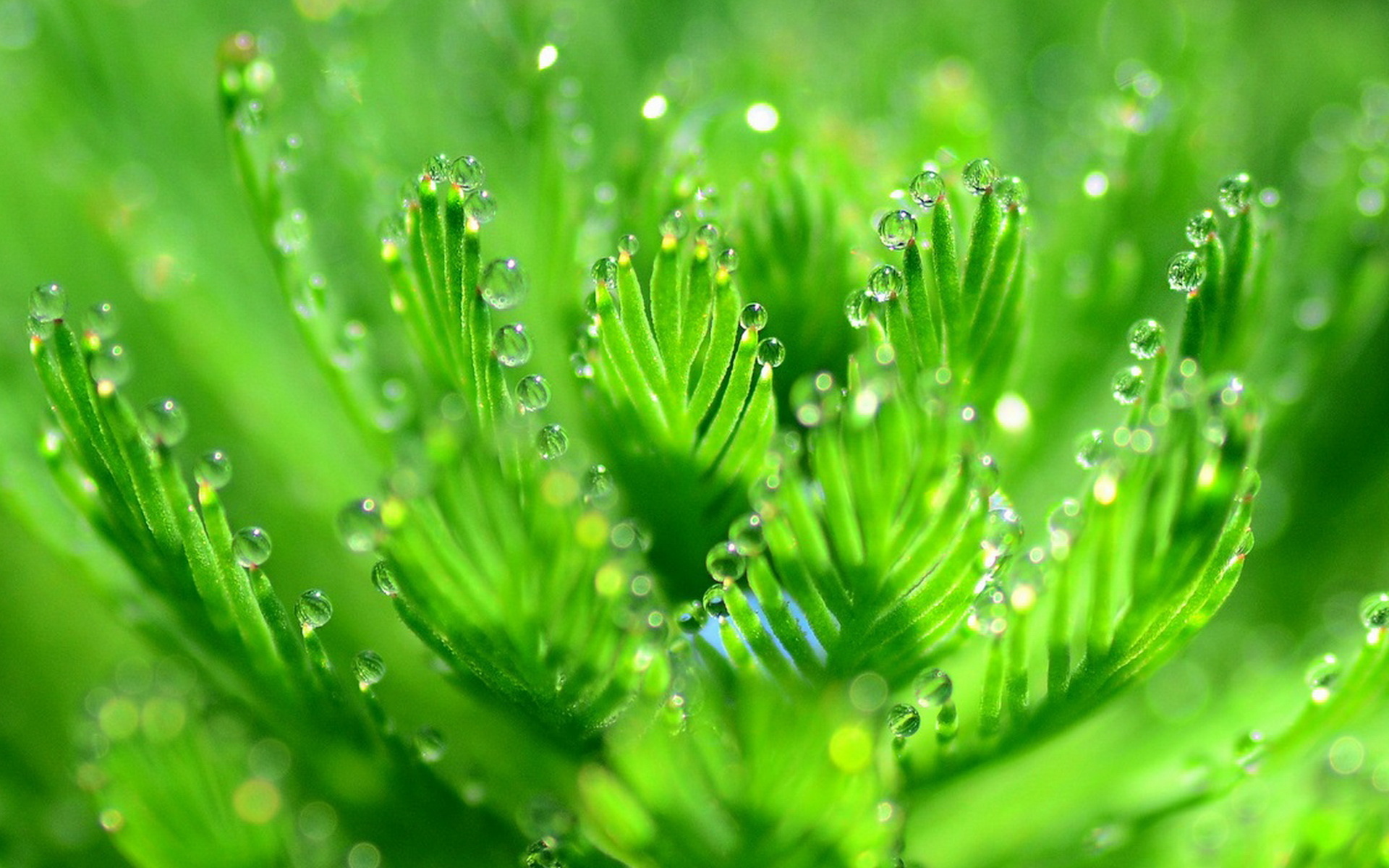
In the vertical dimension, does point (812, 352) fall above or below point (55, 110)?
below

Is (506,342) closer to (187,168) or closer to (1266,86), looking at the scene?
(187,168)

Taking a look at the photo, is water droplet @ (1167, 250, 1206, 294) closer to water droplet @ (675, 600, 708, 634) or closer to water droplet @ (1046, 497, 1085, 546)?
water droplet @ (1046, 497, 1085, 546)

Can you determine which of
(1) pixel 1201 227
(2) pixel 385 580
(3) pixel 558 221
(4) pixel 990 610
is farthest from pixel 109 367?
(1) pixel 1201 227

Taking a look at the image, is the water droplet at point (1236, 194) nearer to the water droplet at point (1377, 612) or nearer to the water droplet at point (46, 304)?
the water droplet at point (1377, 612)

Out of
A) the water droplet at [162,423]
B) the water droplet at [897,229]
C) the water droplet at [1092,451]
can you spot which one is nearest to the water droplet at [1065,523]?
the water droplet at [1092,451]

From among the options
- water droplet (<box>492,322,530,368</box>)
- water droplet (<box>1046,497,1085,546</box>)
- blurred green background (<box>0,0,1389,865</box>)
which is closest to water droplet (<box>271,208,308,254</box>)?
blurred green background (<box>0,0,1389,865</box>)

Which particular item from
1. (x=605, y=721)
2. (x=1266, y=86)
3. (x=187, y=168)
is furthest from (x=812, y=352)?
(x=1266, y=86)

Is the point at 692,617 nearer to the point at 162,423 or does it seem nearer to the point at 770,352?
the point at 770,352
